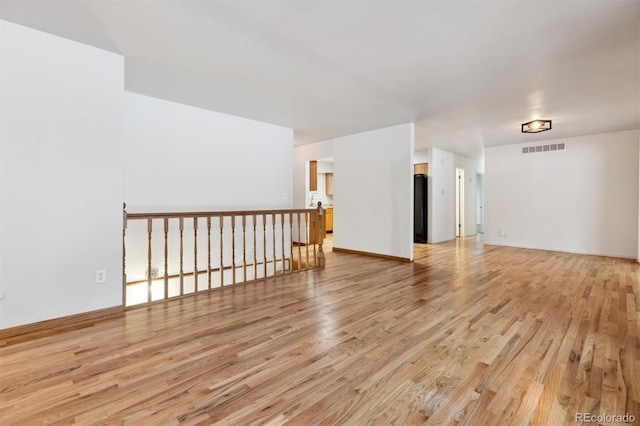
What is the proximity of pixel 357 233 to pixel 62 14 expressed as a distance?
16.6ft

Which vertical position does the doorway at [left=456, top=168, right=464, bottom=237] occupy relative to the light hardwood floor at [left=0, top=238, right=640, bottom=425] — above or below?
above

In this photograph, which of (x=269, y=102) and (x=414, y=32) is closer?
(x=414, y=32)

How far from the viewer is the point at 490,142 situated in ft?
22.6

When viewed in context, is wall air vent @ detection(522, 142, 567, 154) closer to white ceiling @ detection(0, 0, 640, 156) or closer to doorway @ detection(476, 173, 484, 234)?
white ceiling @ detection(0, 0, 640, 156)

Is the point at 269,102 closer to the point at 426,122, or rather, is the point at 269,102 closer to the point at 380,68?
the point at 380,68

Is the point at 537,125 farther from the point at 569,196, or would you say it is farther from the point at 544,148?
the point at 569,196

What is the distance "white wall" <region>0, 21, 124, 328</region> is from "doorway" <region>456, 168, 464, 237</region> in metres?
8.44

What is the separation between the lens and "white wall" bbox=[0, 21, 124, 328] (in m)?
2.38

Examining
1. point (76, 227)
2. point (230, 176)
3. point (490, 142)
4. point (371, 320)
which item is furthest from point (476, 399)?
point (490, 142)

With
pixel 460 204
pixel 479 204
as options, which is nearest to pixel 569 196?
pixel 460 204

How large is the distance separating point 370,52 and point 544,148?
234 inches


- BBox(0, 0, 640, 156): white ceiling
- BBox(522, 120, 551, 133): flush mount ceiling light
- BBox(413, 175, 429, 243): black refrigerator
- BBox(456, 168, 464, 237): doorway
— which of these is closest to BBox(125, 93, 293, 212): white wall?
BBox(0, 0, 640, 156): white ceiling

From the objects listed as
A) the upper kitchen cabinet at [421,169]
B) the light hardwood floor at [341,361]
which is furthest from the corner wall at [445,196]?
the light hardwood floor at [341,361]

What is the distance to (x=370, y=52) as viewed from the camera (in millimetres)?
2738
